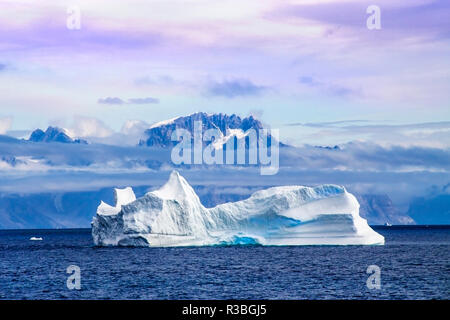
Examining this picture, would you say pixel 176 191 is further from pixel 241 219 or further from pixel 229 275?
pixel 229 275

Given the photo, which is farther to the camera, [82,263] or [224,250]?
[224,250]

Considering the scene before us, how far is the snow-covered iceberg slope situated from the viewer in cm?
5491

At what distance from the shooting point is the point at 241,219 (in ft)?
190

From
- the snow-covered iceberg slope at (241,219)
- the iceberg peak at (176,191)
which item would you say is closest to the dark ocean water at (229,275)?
the snow-covered iceberg slope at (241,219)

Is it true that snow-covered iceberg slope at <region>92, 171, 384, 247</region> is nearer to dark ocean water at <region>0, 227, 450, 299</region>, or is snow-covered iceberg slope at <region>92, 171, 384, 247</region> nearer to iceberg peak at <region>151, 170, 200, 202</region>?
iceberg peak at <region>151, 170, 200, 202</region>

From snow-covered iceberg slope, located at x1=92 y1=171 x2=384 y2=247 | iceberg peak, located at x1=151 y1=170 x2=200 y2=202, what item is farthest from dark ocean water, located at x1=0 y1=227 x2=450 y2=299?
iceberg peak, located at x1=151 y1=170 x2=200 y2=202

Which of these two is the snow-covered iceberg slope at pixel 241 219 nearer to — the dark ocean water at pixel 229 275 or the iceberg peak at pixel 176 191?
the iceberg peak at pixel 176 191

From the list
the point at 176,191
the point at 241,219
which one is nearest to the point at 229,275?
the point at 176,191

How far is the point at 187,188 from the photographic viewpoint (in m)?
57.1

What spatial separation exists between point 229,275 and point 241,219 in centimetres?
1761

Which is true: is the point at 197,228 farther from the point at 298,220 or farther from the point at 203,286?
the point at 203,286

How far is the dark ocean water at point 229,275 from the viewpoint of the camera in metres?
33.4
